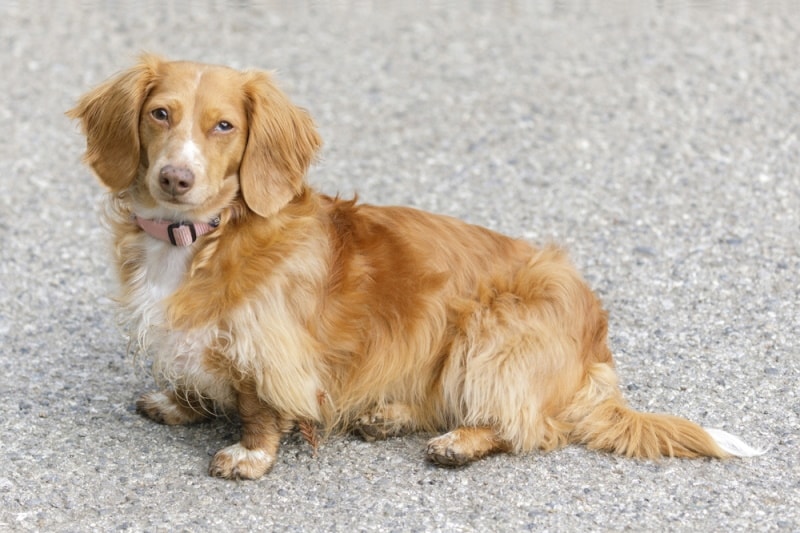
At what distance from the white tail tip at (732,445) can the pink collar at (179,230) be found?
2271 millimetres

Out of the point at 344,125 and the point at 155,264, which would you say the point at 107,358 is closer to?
the point at 155,264

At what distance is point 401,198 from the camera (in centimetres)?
767

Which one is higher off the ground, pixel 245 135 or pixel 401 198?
pixel 245 135

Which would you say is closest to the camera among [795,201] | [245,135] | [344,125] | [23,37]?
[245,135]

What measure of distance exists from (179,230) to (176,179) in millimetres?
355

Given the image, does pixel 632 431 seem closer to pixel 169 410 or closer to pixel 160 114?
pixel 169 410

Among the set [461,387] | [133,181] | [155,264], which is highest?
[133,181]

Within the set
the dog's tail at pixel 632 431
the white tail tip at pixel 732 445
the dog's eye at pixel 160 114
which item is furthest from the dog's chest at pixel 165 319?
the white tail tip at pixel 732 445

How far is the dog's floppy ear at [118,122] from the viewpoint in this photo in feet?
14.1

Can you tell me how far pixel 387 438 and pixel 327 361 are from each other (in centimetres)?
54

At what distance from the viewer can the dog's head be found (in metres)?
4.14

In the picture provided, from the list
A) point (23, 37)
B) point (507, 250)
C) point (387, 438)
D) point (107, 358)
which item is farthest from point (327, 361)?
point (23, 37)

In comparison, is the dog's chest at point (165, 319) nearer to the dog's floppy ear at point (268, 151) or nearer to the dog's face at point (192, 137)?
the dog's face at point (192, 137)

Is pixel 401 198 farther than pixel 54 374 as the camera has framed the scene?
Yes
